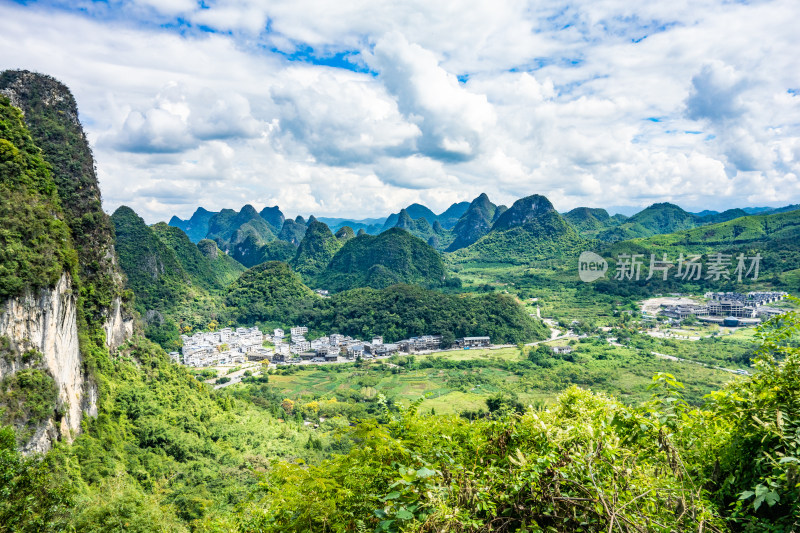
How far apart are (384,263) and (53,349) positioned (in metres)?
42.8

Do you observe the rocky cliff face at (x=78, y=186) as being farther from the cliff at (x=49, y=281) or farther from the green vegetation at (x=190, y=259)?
the green vegetation at (x=190, y=259)

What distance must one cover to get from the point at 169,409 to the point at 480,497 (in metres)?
16.8

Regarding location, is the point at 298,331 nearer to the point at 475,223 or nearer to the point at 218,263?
the point at 218,263

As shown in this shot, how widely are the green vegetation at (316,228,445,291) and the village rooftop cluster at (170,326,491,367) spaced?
55.7ft

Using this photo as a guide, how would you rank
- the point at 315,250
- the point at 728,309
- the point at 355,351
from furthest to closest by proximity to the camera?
1. the point at 315,250
2. the point at 728,309
3. the point at 355,351

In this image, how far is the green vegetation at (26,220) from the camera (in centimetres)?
956

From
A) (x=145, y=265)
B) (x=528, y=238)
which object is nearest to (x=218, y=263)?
(x=145, y=265)

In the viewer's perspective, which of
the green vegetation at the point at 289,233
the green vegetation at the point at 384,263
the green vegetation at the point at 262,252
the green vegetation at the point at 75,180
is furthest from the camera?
the green vegetation at the point at 289,233

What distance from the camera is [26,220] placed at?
10.6 metres

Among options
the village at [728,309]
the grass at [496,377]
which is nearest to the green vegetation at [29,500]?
the grass at [496,377]

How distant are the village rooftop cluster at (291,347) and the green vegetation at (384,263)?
16969 millimetres

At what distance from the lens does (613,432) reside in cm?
205

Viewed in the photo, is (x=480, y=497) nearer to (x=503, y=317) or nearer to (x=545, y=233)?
(x=503, y=317)

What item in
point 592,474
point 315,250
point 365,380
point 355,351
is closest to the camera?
point 592,474
